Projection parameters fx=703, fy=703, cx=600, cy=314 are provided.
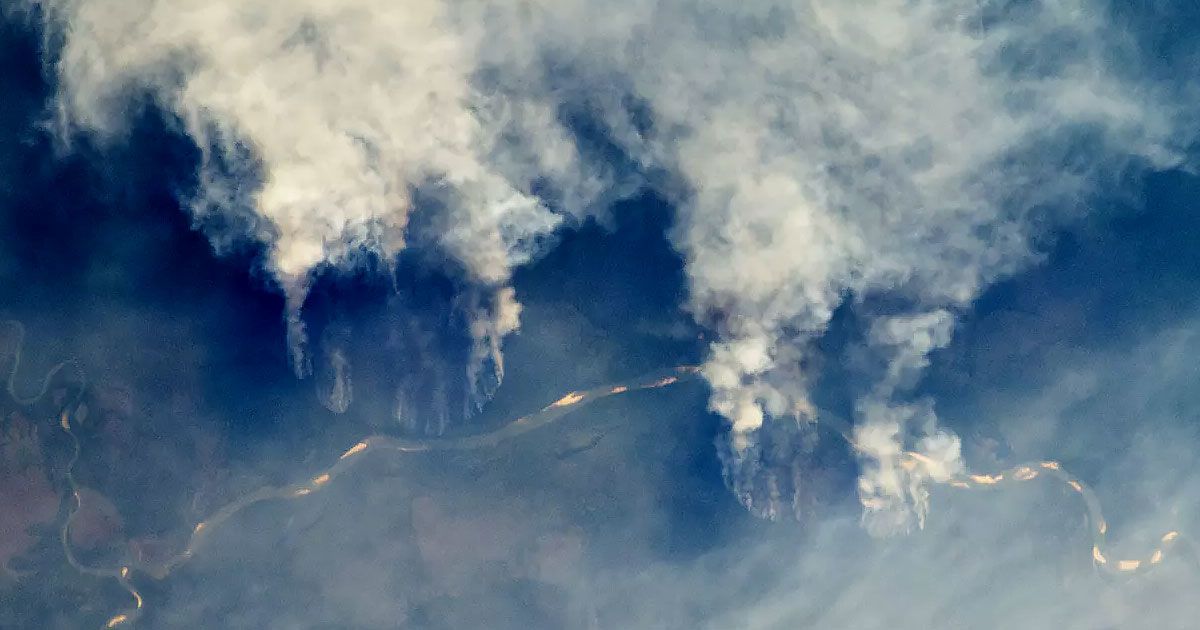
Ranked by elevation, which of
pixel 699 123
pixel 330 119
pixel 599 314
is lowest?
pixel 599 314

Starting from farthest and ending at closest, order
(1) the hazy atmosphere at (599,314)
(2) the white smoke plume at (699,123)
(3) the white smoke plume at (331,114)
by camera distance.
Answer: (1) the hazy atmosphere at (599,314), (2) the white smoke plume at (699,123), (3) the white smoke plume at (331,114)

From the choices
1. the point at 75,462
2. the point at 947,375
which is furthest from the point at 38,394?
the point at 947,375

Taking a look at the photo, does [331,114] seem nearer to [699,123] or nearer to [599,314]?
[599,314]

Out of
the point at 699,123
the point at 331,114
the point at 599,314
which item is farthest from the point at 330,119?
the point at 699,123

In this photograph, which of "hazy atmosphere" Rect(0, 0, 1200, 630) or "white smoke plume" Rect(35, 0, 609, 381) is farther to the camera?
"hazy atmosphere" Rect(0, 0, 1200, 630)

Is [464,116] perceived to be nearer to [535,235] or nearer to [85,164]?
[535,235]
